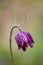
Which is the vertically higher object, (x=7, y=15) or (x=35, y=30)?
(x=7, y=15)

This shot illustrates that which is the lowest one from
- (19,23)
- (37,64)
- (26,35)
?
(37,64)

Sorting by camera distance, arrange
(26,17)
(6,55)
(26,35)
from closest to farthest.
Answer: (26,35)
(6,55)
(26,17)

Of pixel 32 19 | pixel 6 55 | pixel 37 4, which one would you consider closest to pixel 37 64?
pixel 6 55

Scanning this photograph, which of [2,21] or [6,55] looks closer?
[6,55]

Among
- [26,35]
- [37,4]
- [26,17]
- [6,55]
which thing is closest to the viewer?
[26,35]

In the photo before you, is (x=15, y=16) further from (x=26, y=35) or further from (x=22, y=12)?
(x=26, y=35)

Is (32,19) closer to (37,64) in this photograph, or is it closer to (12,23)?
(12,23)

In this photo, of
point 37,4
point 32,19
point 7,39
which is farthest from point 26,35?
point 37,4
